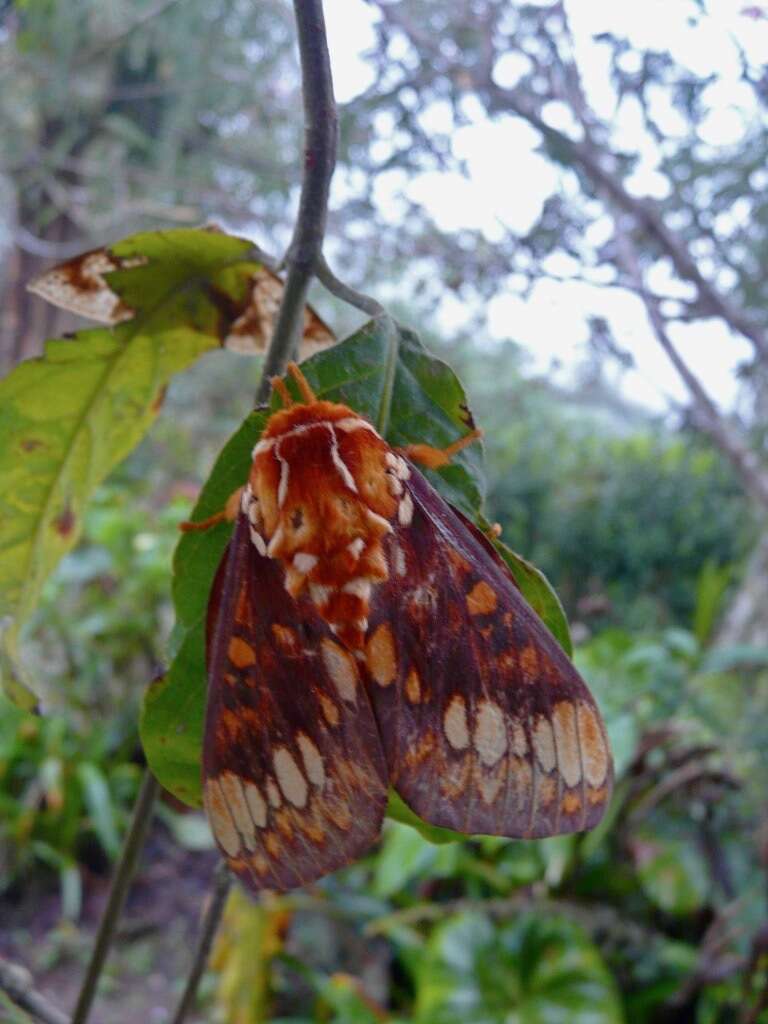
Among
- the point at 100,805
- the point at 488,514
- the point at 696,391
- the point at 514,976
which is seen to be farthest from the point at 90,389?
the point at 100,805

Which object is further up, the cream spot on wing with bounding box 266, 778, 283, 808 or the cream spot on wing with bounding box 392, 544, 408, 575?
the cream spot on wing with bounding box 392, 544, 408, 575

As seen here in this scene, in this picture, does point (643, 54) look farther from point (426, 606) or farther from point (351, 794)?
point (351, 794)

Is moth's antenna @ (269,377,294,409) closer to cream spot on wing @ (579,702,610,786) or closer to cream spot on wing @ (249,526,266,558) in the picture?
cream spot on wing @ (249,526,266,558)

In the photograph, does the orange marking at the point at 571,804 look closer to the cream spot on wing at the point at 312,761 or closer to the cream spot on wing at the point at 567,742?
the cream spot on wing at the point at 567,742

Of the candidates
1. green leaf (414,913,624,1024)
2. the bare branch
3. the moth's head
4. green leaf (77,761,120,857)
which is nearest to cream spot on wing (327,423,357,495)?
the moth's head

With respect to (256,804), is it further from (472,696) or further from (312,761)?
(472,696)

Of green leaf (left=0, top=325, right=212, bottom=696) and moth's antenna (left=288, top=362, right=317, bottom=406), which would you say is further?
green leaf (left=0, top=325, right=212, bottom=696)
